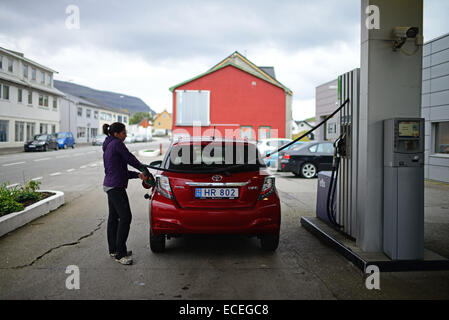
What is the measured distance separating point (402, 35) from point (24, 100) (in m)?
44.2

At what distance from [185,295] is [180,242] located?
2089 millimetres

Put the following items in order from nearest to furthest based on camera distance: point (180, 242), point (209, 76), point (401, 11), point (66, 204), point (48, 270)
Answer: point (48, 270)
point (401, 11)
point (180, 242)
point (66, 204)
point (209, 76)

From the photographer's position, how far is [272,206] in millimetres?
4875

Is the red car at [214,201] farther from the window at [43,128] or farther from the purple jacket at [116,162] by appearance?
the window at [43,128]

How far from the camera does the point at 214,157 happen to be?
5016 millimetres

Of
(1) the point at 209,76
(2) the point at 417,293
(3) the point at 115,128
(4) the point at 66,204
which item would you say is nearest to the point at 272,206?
(2) the point at 417,293

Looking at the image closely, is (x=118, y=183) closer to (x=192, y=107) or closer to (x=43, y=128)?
(x=192, y=107)

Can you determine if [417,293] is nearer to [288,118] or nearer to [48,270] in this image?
[48,270]

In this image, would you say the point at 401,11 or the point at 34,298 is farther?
the point at 401,11

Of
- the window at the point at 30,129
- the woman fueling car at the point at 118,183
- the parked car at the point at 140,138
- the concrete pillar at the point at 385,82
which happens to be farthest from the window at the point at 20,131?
the concrete pillar at the point at 385,82

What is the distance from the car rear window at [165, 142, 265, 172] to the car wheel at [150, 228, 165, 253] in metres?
0.94

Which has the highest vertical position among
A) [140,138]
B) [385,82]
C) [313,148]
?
[140,138]

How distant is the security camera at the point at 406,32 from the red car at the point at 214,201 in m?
2.33

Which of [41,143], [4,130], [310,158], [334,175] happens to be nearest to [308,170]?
[310,158]
